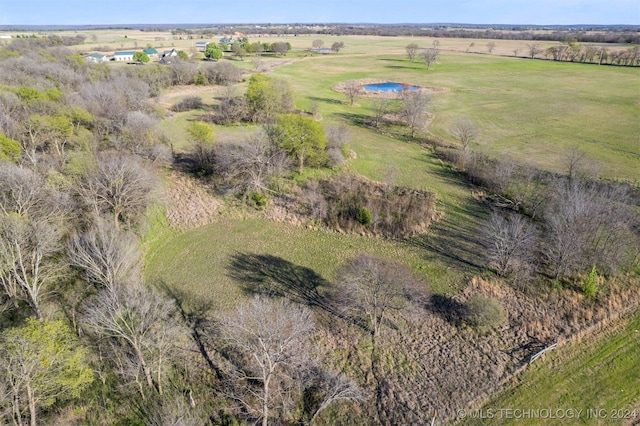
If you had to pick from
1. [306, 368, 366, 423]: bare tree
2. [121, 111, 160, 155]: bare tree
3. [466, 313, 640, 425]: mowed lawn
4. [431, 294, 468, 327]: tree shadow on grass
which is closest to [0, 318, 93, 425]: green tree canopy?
[306, 368, 366, 423]: bare tree

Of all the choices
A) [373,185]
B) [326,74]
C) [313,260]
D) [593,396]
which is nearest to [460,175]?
[373,185]

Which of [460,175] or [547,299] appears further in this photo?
[460,175]

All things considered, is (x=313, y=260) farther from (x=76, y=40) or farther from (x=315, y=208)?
(x=76, y=40)

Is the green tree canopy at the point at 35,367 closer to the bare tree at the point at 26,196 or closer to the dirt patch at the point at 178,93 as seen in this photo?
the bare tree at the point at 26,196

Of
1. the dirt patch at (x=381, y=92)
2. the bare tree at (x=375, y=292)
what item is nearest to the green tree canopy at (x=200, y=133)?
the bare tree at (x=375, y=292)

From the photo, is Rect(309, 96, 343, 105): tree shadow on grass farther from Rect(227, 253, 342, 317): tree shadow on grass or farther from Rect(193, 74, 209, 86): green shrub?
Rect(227, 253, 342, 317): tree shadow on grass

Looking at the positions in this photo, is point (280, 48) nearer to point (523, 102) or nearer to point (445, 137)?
point (523, 102)
